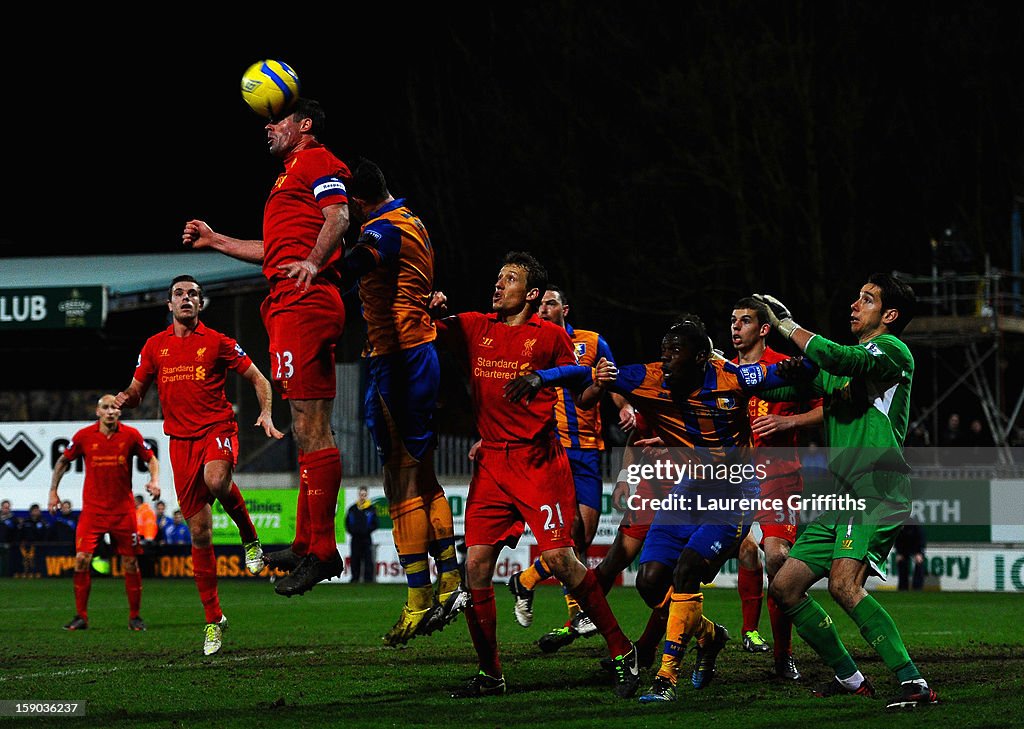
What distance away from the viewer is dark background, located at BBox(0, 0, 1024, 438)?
31375mm

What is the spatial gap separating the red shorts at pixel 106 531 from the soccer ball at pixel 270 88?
28.1 ft

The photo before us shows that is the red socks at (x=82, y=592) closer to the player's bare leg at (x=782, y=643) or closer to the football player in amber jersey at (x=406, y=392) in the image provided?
the football player in amber jersey at (x=406, y=392)

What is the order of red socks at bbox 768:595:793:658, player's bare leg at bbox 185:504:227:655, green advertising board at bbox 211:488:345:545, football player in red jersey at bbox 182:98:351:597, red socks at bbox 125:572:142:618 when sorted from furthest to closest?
green advertising board at bbox 211:488:345:545 < red socks at bbox 125:572:142:618 < player's bare leg at bbox 185:504:227:655 < red socks at bbox 768:595:793:658 < football player in red jersey at bbox 182:98:351:597

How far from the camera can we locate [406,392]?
8500 mm

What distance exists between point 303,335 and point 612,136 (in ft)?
87.6

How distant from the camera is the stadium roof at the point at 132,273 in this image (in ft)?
99.2

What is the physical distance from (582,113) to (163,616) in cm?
2056

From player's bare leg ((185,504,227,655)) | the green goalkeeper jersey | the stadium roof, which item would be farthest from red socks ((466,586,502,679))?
the stadium roof

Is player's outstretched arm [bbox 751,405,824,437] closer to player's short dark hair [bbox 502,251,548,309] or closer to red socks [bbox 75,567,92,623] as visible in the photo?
player's short dark hair [bbox 502,251,548,309]

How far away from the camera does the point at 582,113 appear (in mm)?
34312

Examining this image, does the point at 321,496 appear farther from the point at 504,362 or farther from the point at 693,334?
the point at 693,334

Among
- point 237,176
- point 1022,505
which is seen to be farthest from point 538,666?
point 237,176

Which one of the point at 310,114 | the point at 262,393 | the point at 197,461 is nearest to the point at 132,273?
the point at 197,461

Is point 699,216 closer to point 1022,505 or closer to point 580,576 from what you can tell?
point 1022,505
